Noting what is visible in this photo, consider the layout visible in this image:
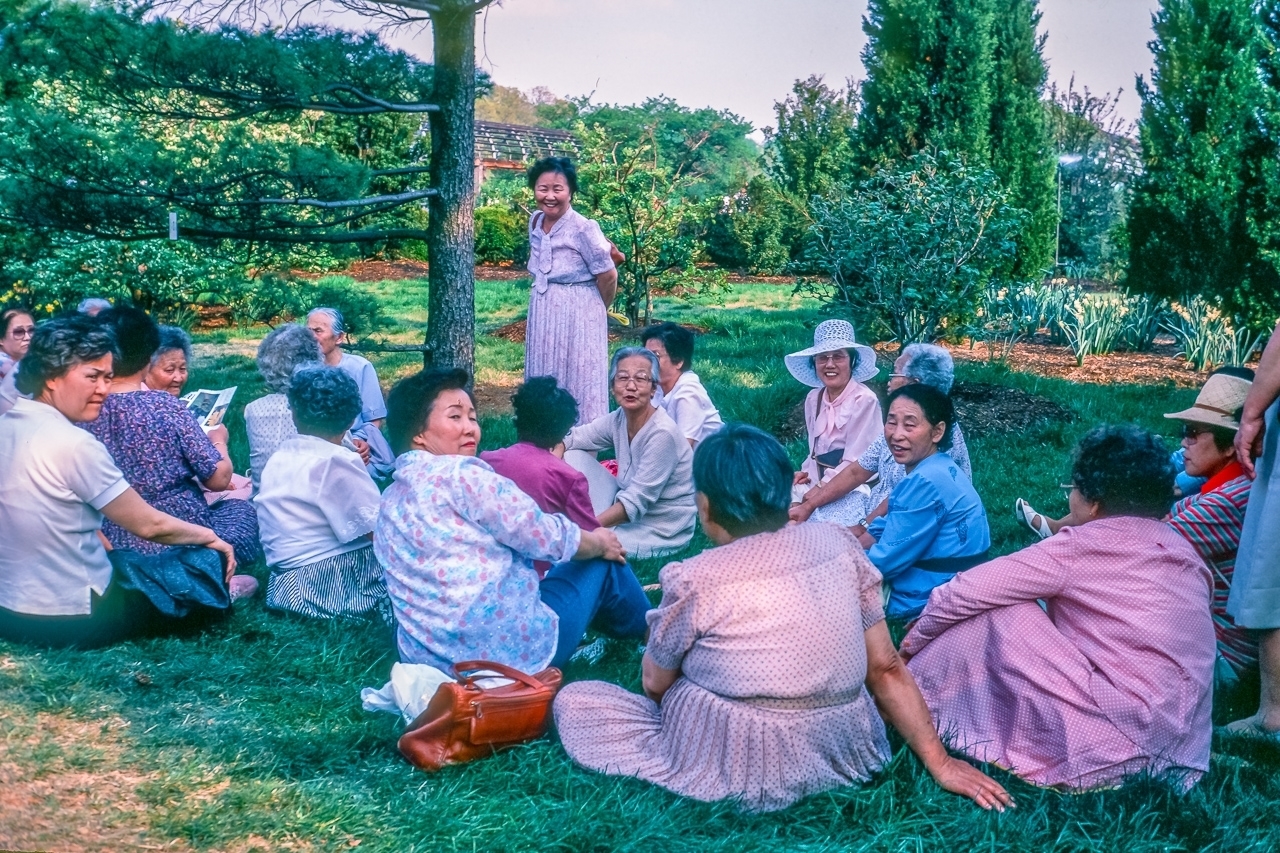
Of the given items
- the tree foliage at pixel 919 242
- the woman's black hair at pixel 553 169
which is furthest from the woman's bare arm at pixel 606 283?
the tree foliage at pixel 919 242

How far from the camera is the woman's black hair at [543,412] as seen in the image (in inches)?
171

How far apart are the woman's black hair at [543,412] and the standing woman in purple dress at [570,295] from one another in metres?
2.28

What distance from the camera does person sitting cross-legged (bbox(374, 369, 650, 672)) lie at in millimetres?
3520

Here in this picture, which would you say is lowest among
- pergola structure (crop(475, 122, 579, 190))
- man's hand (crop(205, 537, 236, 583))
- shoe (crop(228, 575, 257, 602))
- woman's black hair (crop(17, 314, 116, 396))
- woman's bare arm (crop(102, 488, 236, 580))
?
shoe (crop(228, 575, 257, 602))

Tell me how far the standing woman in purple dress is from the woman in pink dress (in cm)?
377

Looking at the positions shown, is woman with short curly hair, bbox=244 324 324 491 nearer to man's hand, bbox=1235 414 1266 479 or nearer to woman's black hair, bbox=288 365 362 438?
woman's black hair, bbox=288 365 362 438

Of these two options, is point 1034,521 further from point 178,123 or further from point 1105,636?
point 178,123

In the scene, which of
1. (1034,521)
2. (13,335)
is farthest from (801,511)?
(13,335)

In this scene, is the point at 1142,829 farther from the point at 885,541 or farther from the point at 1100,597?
the point at 885,541

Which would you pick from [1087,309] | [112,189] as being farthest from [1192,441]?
[1087,309]

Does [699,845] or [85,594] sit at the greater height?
[85,594]

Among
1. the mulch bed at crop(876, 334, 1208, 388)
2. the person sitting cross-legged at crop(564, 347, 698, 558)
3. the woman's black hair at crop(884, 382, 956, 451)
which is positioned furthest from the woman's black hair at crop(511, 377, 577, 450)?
the mulch bed at crop(876, 334, 1208, 388)

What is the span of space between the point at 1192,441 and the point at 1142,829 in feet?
6.04

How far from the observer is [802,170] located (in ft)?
79.0
